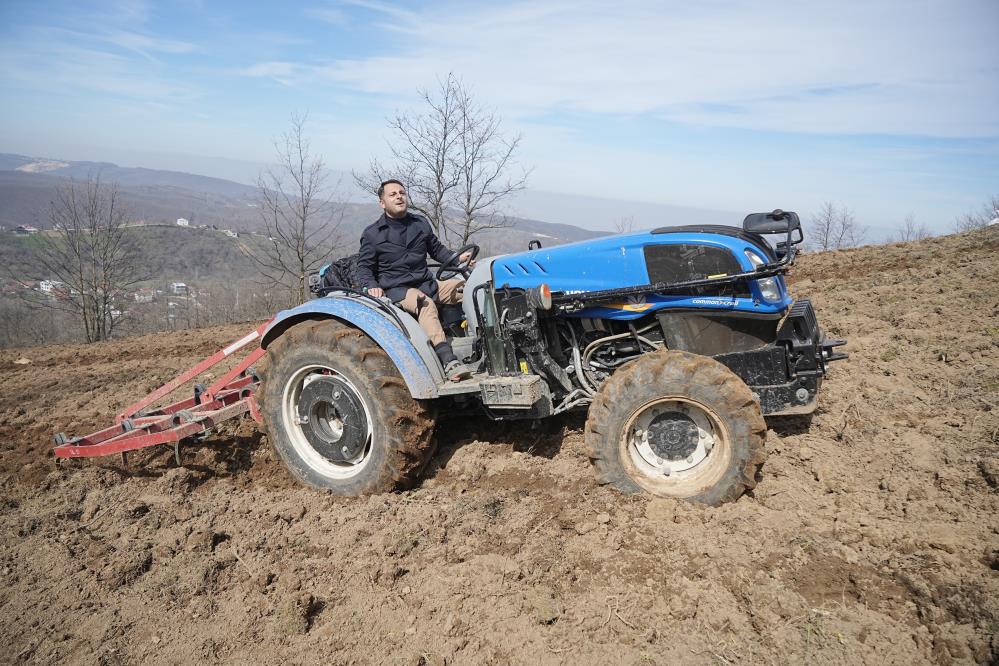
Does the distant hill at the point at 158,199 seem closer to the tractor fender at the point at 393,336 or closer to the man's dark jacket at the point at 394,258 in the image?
the man's dark jacket at the point at 394,258

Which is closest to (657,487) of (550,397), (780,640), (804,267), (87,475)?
(550,397)

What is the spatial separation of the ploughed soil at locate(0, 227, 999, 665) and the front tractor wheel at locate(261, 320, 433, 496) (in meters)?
0.19

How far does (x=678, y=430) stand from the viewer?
349 cm

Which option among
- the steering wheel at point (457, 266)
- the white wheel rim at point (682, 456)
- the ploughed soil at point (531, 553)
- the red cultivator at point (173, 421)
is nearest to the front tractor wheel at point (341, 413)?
the ploughed soil at point (531, 553)

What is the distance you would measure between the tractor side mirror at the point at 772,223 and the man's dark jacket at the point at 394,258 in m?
2.20

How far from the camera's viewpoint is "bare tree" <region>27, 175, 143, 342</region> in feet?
78.7

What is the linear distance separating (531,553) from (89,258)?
2749 centimetres

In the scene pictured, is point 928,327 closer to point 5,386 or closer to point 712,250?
point 712,250

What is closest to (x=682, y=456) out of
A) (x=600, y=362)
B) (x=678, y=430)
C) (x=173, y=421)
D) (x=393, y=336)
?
(x=678, y=430)

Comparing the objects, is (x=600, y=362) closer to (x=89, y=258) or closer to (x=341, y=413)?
(x=341, y=413)

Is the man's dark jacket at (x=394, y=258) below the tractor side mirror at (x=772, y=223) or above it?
below

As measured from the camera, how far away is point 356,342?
3.94 metres

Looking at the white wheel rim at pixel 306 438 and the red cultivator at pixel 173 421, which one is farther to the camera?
the red cultivator at pixel 173 421

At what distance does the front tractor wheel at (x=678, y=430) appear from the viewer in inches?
128
